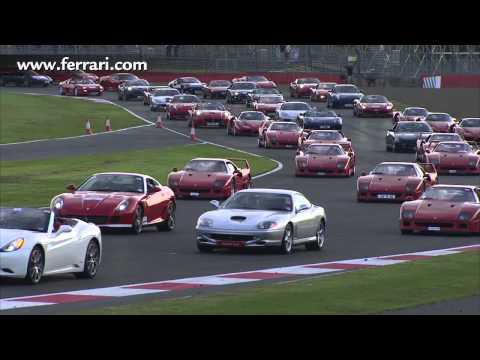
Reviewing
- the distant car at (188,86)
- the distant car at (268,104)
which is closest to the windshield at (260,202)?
the distant car at (268,104)

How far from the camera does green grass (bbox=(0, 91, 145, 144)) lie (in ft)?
228

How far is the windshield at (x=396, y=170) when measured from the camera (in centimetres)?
3966

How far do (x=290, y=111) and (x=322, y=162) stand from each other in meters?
21.6

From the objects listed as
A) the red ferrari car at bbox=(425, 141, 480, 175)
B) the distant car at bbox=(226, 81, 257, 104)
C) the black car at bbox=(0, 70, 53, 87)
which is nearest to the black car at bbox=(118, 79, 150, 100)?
the distant car at bbox=(226, 81, 257, 104)

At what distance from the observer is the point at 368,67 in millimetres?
99312

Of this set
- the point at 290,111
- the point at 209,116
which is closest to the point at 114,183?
the point at 209,116

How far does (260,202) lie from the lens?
27.4 m

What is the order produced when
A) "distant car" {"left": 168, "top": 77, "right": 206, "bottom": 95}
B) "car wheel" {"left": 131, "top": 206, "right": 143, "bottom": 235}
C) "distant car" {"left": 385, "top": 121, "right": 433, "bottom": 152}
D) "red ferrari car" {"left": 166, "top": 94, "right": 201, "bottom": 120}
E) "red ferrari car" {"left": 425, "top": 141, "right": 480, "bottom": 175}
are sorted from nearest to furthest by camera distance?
1. "car wheel" {"left": 131, "top": 206, "right": 143, "bottom": 235}
2. "red ferrari car" {"left": 425, "top": 141, "right": 480, "bottom": 175}
3. "distant car" {"left": 385, "top": 121, "right": 433, "bottom": 152}
4. "red ferrari car" {"left": 166, "top": 94, "right": 201, "bottom": 120}
5. "distant car" {"left": 168, "top": 77, "right": 206, "bottom": 95}

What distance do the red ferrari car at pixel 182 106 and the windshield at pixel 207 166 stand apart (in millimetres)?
34101

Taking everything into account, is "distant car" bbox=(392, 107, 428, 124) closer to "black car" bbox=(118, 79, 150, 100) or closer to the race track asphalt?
the race track asphalt

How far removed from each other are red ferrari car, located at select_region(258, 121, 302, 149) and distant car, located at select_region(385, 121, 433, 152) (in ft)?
12.4
